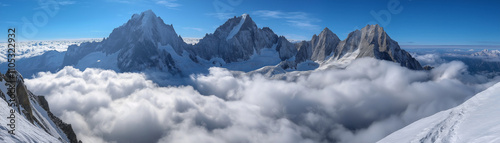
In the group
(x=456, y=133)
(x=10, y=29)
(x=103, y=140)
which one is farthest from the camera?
(x=103, y=140)

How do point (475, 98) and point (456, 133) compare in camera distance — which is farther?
point (475, 98)

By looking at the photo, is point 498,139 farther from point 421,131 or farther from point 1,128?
point 1,128

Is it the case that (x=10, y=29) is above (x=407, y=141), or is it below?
above

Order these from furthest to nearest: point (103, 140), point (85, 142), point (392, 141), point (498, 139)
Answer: point (103, 140)
point (85, 142)
point (392, 141)
point (498, 139)

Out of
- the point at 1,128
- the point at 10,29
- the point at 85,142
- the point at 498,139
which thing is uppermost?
the point at 85,142

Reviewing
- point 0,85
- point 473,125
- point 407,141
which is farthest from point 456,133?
point 0,85

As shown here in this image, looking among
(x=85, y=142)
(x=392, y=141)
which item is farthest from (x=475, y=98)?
(x=85, y=142)

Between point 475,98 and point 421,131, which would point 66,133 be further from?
point 475,98
